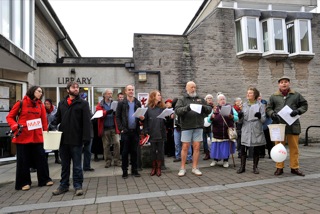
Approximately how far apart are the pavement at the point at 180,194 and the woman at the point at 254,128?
1.25 feet

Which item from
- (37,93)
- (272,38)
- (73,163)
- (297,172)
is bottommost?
(297,172)

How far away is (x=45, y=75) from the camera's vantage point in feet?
35.2

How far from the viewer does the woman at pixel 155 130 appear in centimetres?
621

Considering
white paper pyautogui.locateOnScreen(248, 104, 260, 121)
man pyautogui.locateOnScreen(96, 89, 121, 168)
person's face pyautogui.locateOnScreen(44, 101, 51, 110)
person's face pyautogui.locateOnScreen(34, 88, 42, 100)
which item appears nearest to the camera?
person's face pyautogui.locateOnScreen(34, 88, 42, 100)

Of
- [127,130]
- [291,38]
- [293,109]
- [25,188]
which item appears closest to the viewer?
[25,188]

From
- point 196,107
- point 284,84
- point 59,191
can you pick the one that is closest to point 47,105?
point 59,191

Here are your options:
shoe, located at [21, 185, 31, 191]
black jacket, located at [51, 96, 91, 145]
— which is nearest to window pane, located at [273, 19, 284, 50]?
black jacket, located at [51, 96, 91, 145]

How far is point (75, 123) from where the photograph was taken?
4945 millimetres

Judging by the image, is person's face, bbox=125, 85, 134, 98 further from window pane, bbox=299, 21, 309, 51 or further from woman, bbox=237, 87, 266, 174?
window pane, bbox=299, 21, 309, 51

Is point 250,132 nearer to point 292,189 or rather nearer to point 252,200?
point 292,189

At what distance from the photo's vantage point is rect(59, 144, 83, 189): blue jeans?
16.2ft

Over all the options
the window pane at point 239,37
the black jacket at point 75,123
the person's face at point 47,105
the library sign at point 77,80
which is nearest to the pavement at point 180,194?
the black jacket at point 75,123

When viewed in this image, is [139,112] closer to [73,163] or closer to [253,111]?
[73,163]

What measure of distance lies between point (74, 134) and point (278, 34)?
1109 centimetres
